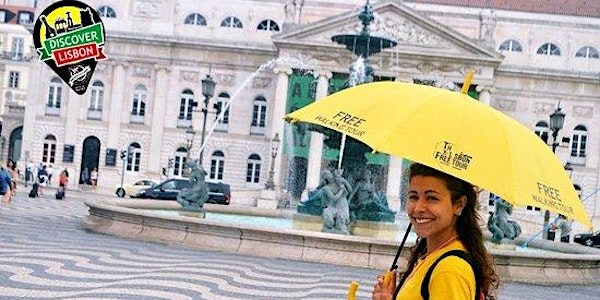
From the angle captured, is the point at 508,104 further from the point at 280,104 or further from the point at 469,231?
the point at 469,231

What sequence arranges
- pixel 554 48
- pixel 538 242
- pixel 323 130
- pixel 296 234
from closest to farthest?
pixel 296 234, pixel 323 130, pixel 538 242, pixel 554 48

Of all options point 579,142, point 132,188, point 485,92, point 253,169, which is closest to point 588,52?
point 579,142

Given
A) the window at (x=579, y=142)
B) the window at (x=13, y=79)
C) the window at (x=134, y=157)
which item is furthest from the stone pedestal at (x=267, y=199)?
the window at (x=13, y=79)

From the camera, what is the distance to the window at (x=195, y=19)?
58156 mm

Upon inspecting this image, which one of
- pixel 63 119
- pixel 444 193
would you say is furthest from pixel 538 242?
pixel 63 119

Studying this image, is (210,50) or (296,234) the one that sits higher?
(210,50)

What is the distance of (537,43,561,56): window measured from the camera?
191ft

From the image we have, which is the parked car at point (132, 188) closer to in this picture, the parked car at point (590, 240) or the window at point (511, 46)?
the parked car at point (590, 240)

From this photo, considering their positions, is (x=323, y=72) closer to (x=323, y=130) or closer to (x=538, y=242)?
(x=538, y=242)

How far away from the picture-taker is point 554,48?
58.2 m

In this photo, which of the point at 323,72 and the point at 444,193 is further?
the point at 323,72

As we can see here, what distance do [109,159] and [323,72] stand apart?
14.6m

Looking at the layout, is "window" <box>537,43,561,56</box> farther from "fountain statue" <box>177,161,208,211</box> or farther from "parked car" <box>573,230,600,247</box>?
"fountain statue" <box>177,161,208,211</box>

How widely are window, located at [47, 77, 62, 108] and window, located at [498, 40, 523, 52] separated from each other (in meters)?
28.7
